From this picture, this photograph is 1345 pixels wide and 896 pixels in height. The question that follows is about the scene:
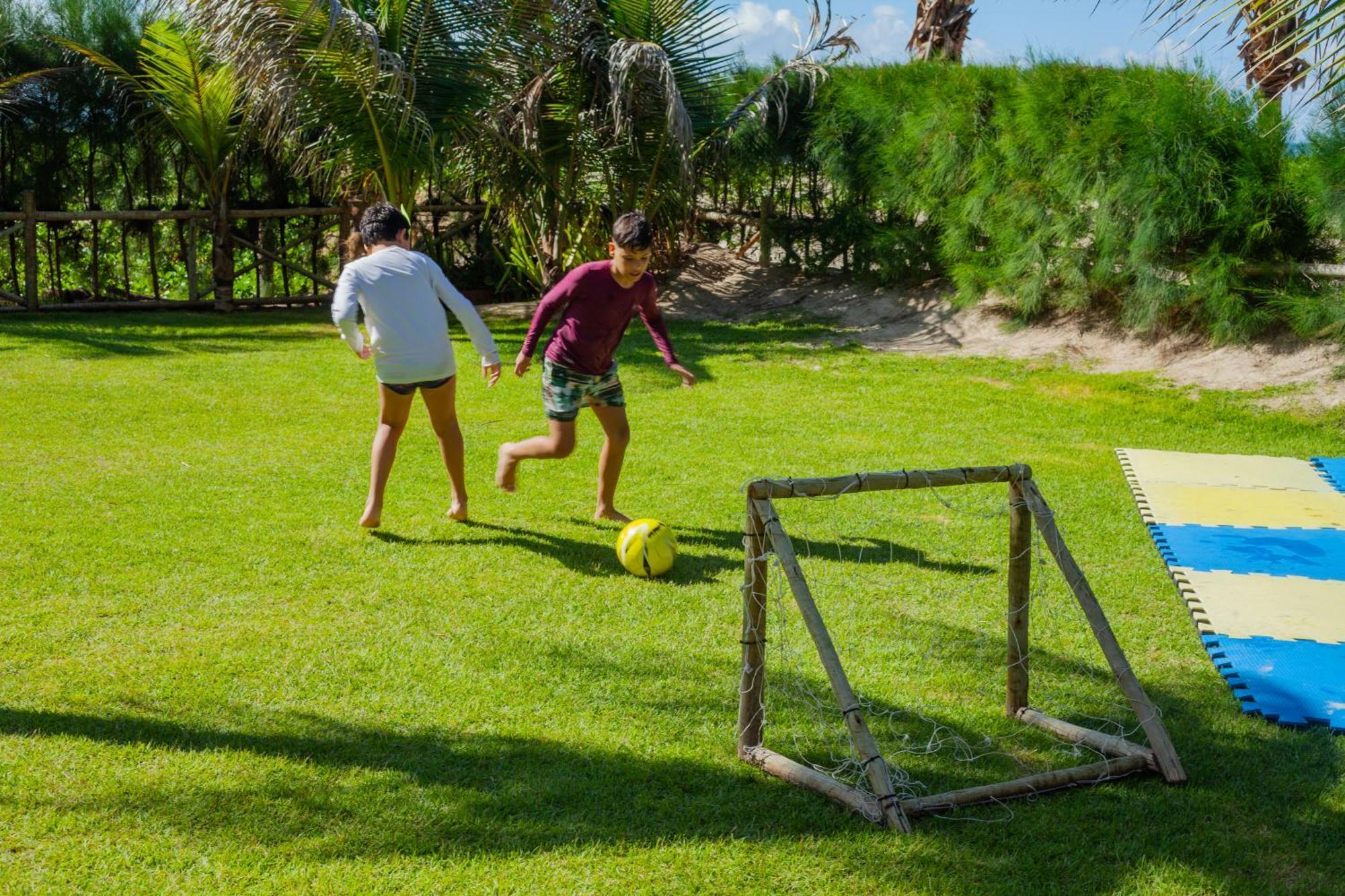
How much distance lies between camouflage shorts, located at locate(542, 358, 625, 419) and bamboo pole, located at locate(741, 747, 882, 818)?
2.93 m

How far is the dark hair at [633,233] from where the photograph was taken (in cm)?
632

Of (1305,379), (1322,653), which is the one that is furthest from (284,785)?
(1305,379)

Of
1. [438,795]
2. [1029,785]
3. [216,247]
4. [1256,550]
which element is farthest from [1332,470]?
[216,247]

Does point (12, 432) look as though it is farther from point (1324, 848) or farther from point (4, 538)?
point (1324, 848)

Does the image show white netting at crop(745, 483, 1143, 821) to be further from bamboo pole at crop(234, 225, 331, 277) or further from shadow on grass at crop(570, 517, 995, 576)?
bamboo pole at crop(234, 225, 331, 277)

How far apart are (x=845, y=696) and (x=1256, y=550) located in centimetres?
423

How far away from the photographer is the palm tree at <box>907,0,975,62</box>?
18.1 metres

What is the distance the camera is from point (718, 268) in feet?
59.2

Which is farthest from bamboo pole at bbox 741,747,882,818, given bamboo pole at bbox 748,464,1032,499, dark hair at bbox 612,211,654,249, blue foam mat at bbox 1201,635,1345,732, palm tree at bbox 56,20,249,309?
palm tree at bbox 56,20,249,309

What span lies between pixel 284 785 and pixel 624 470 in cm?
461

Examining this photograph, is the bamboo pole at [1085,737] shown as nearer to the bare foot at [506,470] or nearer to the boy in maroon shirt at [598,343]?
the boy in maroon shirt at [598,343]

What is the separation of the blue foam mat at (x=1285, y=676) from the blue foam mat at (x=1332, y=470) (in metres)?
3.60

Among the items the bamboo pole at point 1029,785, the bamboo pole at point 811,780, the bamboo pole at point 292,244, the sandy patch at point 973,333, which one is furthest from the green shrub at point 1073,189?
the bamboo pole at point 811,780

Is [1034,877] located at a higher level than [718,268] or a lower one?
lower
